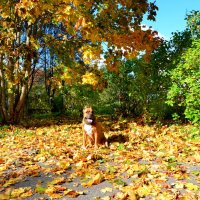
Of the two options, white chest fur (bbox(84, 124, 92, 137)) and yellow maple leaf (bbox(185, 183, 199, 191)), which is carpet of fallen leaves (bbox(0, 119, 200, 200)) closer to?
yellow maple leaf (bbox(185, 183, 199, 191))

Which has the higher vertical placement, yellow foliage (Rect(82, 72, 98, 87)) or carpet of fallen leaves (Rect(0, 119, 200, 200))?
yellow foliage (Rect(82, 72, 98, 87))

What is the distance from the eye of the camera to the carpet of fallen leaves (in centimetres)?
546

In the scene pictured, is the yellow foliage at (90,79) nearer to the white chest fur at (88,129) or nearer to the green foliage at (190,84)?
the green foliage at (190,84)

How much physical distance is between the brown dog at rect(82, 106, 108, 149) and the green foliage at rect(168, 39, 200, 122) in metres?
3.93

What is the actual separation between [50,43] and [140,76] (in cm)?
449

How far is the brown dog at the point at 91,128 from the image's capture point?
8.91 meters

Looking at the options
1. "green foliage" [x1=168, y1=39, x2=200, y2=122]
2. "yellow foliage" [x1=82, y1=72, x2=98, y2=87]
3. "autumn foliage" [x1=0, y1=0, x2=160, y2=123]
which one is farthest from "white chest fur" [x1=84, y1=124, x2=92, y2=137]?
"yellow foliage" [x1=82, y1=72, x2=98, y2=87]

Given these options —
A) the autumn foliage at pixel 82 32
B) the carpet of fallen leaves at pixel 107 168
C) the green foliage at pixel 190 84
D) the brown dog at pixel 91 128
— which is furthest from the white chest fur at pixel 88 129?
the green foliage at pixel 190 84

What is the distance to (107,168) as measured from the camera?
691 cm

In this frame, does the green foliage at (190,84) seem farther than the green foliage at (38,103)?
No

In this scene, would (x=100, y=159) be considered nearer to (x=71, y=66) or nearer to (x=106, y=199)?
(x=106, y=199)

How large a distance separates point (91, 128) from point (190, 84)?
14.1 feet

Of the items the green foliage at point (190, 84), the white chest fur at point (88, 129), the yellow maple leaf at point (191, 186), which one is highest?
the green foliage at point (190, 84)

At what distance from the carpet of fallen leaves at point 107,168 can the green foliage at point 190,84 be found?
0.81m
